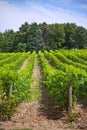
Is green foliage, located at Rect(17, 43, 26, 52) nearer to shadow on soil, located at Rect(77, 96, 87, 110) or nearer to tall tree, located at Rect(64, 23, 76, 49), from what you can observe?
tall tree, located at Rect(64, 23, 76, 49)

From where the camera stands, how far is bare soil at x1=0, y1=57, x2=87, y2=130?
11789 millimetres

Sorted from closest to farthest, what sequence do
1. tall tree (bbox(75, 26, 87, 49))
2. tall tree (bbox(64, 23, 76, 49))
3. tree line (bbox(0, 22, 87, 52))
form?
tree line (bbox(0, 22, 87, 52)) < tall tree (bbox(64, 23, 76, 49)) < tall tree (bbox(75, 26, 87, 49))

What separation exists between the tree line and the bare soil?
77.2 m

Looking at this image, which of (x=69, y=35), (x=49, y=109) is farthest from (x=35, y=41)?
(x=49, y=109)

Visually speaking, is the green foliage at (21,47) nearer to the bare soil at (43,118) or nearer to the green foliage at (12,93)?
the bare soil at (43,118)

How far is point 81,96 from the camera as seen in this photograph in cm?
1719

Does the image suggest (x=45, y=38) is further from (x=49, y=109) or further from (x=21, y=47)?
(x=49, y=109)

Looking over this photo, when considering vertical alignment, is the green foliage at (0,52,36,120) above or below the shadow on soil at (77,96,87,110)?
→ above

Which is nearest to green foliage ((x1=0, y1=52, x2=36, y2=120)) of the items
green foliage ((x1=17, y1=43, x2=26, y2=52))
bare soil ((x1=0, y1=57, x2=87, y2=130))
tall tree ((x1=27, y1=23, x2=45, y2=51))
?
bare soil ((x1=0, y1=57, x2=87, y2=130))

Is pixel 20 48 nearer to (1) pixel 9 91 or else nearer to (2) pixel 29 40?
(2) pixel 29 40

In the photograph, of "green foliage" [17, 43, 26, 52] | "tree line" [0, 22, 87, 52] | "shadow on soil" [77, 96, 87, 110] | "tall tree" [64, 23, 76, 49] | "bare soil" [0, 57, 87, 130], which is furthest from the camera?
"tall tree" [64, 23, 76, 49]

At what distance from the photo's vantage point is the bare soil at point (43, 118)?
11.8 metres

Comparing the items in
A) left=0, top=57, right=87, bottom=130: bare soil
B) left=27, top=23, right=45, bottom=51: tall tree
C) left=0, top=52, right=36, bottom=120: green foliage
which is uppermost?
left=27, top=23, right=45, bottom=51: tall tree

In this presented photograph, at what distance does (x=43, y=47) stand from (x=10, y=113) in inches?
3289
